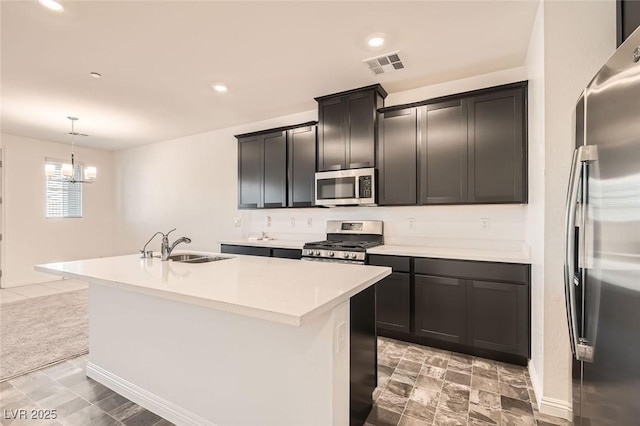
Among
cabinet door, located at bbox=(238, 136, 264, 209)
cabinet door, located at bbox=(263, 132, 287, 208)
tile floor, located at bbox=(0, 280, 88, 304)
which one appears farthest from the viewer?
tile floor, located at bbox=(0, 280, 88, 304)

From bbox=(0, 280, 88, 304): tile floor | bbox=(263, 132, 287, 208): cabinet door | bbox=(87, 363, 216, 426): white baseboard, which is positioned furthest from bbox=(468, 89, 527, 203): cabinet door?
bbox=(0, 280, 88, 304): tile floor

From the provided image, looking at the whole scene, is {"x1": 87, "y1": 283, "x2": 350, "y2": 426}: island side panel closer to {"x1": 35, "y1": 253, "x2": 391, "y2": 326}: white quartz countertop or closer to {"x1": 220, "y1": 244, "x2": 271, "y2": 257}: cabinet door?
{"x1": 35, "y1": 253, "x2": 391, "y2": 326}: white quartz countertop

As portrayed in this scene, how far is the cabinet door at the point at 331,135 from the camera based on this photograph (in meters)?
3.46

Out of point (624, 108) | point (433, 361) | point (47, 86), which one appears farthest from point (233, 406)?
point (47, 86)

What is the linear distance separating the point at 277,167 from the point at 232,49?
170 centimetres

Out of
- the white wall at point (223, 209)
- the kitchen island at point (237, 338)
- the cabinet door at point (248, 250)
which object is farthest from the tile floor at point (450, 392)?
the cabinet door at point (248, 250)

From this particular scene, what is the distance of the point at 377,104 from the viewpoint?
3.30 metres

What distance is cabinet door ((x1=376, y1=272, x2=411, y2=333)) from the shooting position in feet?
9.48

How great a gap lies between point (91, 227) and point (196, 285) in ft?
20.9

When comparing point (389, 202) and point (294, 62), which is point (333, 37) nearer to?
point (294, 62)

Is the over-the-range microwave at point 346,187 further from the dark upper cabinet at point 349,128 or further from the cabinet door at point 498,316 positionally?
the cabinet door at point 498,316

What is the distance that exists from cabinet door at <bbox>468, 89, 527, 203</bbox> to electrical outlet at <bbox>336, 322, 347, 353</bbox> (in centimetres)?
203

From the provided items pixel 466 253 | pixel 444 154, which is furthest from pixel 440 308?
pixel 444 154

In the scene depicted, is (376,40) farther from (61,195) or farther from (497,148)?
(61,195)
